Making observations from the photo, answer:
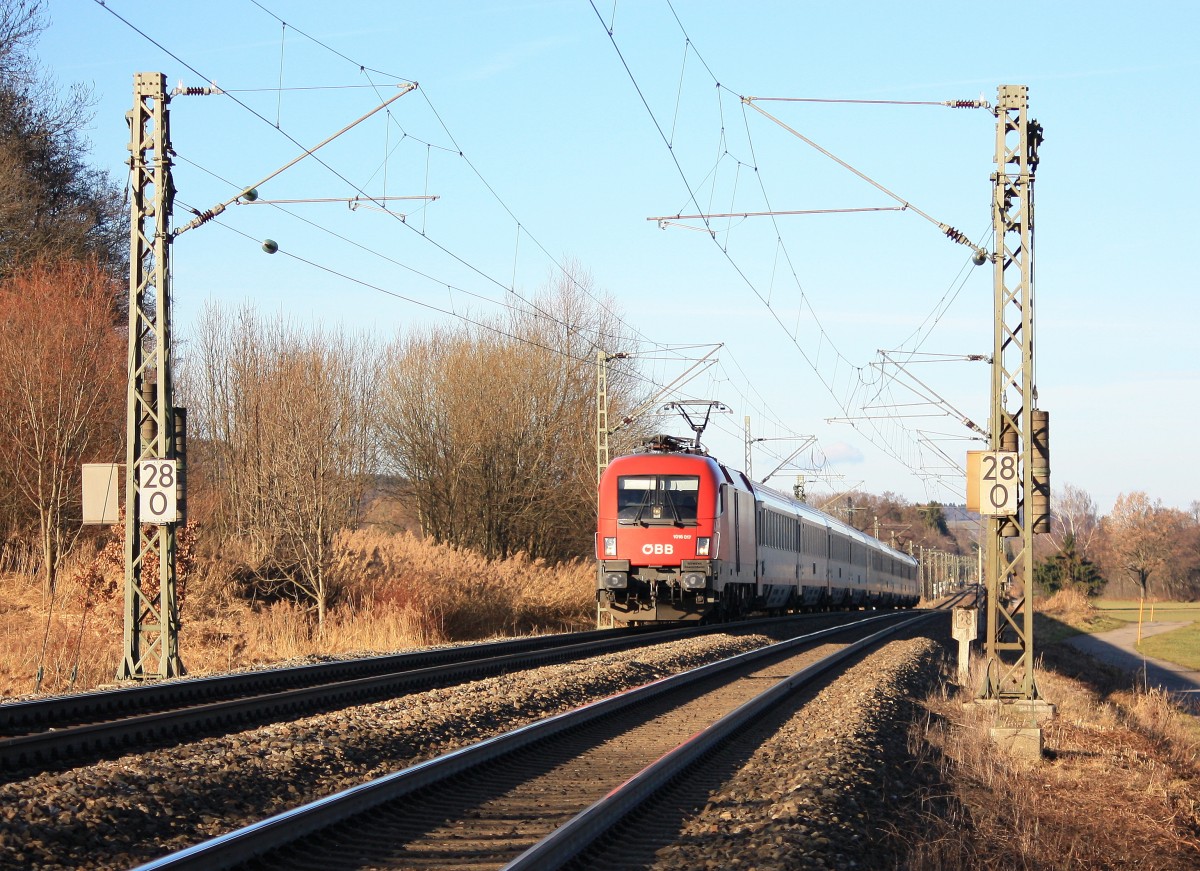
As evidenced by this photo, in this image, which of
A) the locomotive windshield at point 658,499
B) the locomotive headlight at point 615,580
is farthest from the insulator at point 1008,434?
the locomotive headlight at point 615,580

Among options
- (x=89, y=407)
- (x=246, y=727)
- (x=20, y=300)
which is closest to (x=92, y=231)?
(x=20, y=300)

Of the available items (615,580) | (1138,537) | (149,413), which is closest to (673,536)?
(615,580)

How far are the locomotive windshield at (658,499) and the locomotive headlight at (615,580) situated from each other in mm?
1054

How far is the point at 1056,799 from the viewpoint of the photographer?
10.5 meters

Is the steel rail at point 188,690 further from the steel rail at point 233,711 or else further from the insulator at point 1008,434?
the insulator at point 1008,434

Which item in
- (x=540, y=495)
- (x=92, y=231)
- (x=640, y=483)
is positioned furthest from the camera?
(x=540, y=495)

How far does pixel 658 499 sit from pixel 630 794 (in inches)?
686

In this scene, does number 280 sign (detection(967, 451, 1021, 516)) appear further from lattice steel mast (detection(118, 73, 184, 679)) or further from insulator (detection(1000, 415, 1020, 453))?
lattice steel mast (detection(118, 73, 184, 679))

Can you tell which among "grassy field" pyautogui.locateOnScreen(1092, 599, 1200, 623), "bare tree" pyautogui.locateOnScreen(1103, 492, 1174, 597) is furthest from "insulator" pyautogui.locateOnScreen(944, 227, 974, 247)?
"bare tree" pyautogui.locateOnScreen(1103, 492, 1174, 597)

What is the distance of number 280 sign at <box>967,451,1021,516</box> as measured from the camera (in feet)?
44.2

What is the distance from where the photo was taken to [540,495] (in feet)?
141

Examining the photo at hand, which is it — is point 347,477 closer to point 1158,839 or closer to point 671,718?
point 671,718

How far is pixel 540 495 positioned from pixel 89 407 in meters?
18.0

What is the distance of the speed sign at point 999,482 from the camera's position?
44.2 feet
